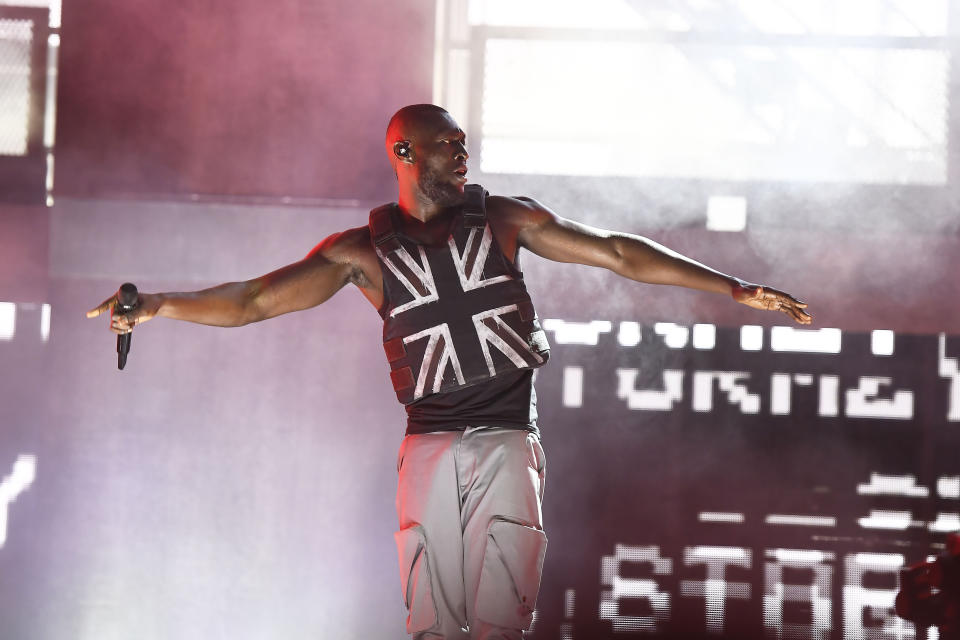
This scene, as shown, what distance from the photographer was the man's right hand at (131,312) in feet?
6.98

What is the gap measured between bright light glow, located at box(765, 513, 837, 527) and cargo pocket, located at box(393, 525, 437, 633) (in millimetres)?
1401

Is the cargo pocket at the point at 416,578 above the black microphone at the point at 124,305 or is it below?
below

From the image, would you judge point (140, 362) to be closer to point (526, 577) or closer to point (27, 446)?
point (27, 446)

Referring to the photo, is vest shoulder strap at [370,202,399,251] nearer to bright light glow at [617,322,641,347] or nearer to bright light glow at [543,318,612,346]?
bright light glow at [543,318,612,346]

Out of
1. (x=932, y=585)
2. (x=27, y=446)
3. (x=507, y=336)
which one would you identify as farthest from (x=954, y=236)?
(x=27, y=446)

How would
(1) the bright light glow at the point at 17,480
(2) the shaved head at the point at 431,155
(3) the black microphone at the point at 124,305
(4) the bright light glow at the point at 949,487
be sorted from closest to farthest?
(3) the black microphone at the point at 124,305 < (2) the shaved head at the point at 431,155 < (4) the bright light glow at the point at 949,487 < (1) the bright light glow at the point at 17,480

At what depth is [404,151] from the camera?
7.79 ft

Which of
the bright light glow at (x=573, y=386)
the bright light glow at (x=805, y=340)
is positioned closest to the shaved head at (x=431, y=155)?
the bright light glow at (x=573, y=386)

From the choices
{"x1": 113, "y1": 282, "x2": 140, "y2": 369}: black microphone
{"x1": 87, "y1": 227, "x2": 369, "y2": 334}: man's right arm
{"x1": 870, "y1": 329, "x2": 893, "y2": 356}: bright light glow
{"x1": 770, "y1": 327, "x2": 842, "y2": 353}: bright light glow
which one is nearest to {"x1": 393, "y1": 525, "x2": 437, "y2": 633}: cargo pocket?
{"x1": 87, "y1": 227, "x2": 369, "y2": 334}: man's right arm

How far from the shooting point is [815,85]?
3.03 meters

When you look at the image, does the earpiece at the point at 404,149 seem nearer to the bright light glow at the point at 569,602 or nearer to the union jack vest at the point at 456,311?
the union jack vest at the point at 456,311

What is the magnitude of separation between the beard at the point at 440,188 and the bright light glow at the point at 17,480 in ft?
5.96

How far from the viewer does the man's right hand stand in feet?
6.98

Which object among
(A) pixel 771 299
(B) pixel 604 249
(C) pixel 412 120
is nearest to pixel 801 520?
(A) pixel 771 299
